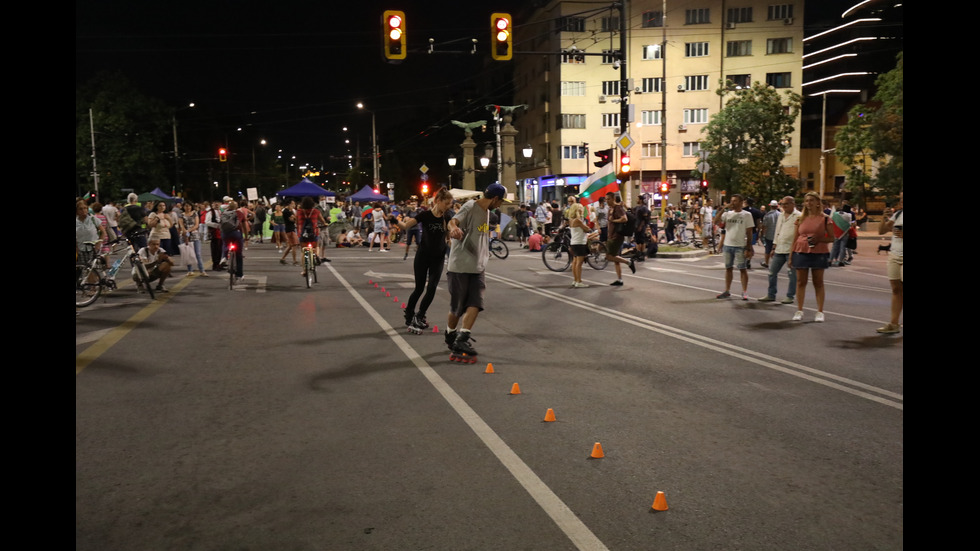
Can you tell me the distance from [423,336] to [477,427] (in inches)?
170

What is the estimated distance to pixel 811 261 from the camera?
441 inches

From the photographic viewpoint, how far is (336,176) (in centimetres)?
19388

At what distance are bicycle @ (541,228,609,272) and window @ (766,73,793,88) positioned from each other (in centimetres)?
5303

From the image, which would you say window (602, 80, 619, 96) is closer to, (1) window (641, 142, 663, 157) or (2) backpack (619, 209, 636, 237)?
(1) window (641, 142, 663, 157)

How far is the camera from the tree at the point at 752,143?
50562mm

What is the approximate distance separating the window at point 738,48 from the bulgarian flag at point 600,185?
49.5 m

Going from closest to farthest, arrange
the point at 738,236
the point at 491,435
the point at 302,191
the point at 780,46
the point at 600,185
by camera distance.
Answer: the point at 491,435 < the point at 738,236 < the point at 600,185 < the point at 302,191 < the point at 780,46

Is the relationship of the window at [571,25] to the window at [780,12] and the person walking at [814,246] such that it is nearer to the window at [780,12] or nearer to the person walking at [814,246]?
the window at [780,12]

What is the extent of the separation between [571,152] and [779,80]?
19666 millimetres

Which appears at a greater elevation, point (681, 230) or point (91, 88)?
point (91, 88)

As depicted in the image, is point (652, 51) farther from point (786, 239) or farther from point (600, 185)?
point (786, 239)

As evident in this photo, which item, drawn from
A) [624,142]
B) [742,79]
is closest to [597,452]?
[624,142]
